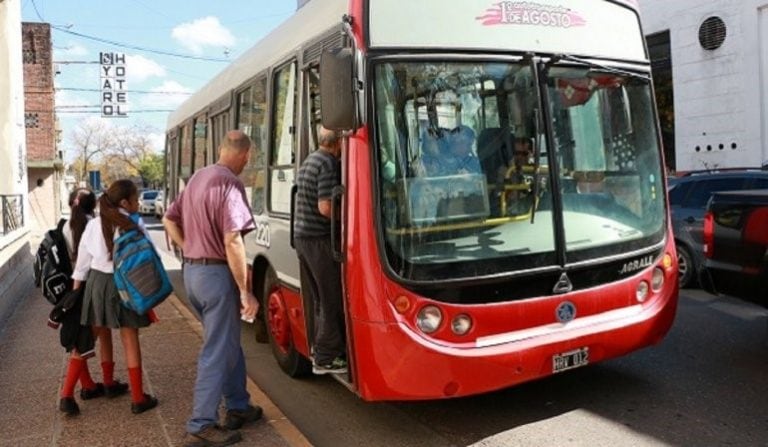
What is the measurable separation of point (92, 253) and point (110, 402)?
1200 millimetres

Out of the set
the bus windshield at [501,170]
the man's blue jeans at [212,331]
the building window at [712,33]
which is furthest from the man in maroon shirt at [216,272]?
the building window at [712,33]

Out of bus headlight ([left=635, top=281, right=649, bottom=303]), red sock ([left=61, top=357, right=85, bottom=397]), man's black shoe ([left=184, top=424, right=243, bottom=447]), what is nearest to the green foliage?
red sock ([left=61, top=357, right=85, bottom=397])

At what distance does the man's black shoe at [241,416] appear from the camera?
4328 millimetres

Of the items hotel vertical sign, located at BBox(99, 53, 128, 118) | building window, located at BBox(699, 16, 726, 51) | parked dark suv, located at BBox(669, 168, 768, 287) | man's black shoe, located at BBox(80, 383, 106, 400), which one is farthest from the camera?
hotel vertical sign, located at BBox(99, 53, 128, 118)

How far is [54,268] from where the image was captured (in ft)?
16.4

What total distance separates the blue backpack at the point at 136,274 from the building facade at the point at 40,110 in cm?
3075

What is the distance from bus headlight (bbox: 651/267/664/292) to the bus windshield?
23 centimetres

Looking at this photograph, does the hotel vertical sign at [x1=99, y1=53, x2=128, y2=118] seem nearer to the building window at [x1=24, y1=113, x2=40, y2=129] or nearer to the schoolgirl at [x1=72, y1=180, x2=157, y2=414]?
the building window at [x1=24, y1=113, x2=40, y2=129]

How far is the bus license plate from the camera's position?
4219mm

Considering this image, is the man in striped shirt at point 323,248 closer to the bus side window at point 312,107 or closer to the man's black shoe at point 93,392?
the bus side window at point 312,107

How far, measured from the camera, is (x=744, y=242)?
541 cm

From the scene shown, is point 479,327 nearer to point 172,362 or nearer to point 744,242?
point 744,242

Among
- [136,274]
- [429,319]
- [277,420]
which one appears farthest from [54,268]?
[429,319]

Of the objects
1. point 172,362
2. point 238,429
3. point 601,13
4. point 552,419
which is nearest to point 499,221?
point 552,419
